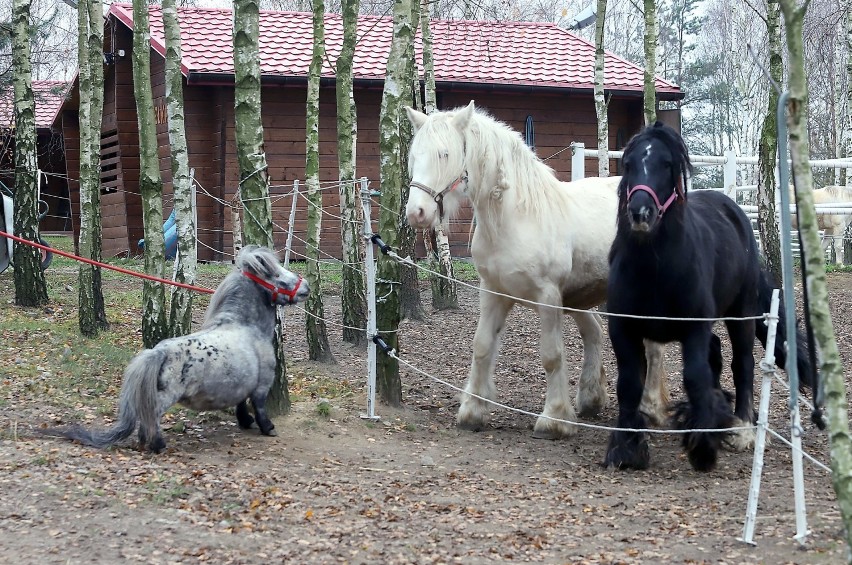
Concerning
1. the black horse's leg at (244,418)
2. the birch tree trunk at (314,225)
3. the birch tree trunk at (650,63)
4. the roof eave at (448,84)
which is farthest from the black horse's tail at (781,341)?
the roof eave at (448,84)

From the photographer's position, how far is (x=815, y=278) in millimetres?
3494

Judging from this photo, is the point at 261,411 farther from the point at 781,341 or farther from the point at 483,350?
the point at 781,341

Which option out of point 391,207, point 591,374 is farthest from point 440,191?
point 591,374

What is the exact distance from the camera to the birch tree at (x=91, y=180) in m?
10.2

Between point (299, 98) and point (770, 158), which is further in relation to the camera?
point (299, 98)

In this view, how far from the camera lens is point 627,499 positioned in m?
5.61

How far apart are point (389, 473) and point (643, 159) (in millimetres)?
2392

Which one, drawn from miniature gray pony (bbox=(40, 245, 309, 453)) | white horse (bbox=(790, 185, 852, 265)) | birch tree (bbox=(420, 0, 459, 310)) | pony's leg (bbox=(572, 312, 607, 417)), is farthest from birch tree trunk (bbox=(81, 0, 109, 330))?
white horse (bbox=(790, 185, 852, 265))

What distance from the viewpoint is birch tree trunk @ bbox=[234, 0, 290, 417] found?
23.0ft

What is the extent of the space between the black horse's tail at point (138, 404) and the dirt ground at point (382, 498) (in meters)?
0.12

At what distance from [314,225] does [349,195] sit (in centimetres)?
89

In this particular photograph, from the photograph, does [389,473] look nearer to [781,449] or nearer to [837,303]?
[781,449]

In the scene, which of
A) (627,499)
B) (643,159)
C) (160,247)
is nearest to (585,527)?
(627,499)

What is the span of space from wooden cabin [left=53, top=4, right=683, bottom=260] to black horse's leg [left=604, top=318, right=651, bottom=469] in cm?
1284
